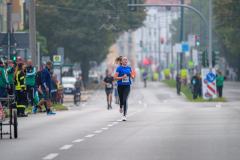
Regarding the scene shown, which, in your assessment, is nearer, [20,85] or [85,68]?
[20,85]

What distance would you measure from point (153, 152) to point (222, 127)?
5.20 meters

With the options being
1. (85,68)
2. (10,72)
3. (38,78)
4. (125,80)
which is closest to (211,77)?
(38,78)

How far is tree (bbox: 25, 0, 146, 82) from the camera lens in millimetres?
56781

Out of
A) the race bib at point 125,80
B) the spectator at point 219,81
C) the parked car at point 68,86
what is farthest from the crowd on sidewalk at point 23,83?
the parked car at point 68,86

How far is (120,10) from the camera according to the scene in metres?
50.7

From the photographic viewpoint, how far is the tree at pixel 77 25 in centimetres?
5678

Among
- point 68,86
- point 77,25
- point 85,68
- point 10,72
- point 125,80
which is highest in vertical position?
point 77,25

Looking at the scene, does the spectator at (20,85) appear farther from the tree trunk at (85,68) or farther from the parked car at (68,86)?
the tree trunk at (85,68)

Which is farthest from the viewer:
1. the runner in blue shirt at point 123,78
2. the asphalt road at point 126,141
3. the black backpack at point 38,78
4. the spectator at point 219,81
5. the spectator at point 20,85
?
the spectator at point 219,81

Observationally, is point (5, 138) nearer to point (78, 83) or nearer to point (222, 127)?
point (222, 127)

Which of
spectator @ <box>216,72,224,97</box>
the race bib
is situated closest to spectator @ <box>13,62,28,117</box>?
the race bib

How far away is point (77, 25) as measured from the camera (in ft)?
200

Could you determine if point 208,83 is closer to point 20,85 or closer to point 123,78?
point 20,85

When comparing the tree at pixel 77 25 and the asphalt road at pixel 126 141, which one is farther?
the tree at pixel 77 25
